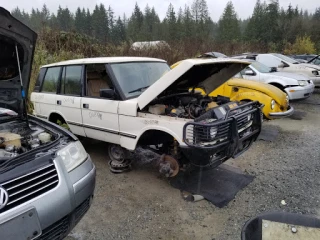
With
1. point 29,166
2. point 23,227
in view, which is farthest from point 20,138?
point 23,227

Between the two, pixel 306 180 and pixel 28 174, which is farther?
pixel 306 180

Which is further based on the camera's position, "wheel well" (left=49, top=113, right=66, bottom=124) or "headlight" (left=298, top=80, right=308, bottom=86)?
"headlight" (left=298, top=80, right=308, bottom=86)

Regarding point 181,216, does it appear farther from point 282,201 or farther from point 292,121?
point 292,121

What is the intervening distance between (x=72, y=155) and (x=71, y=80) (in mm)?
2624

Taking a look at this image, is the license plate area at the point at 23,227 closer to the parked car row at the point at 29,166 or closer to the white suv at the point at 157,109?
the parked car row at the point at 29,166

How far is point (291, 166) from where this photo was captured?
4.42m

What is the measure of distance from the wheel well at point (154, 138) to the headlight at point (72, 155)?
1.33 m

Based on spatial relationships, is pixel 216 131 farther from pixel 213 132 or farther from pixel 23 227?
pixel 23 227

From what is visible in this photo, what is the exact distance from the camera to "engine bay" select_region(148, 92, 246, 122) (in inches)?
136

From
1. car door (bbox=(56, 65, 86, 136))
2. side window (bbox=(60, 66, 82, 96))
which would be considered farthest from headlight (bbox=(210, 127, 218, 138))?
side window (bbox=(60, 66, 82, 96))

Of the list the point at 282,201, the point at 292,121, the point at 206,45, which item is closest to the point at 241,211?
the point at 282,201

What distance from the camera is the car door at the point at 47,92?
5016 mm

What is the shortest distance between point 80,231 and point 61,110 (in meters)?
2.54

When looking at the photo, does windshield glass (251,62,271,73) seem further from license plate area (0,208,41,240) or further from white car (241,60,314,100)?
license plate area (0,208,41,240)
